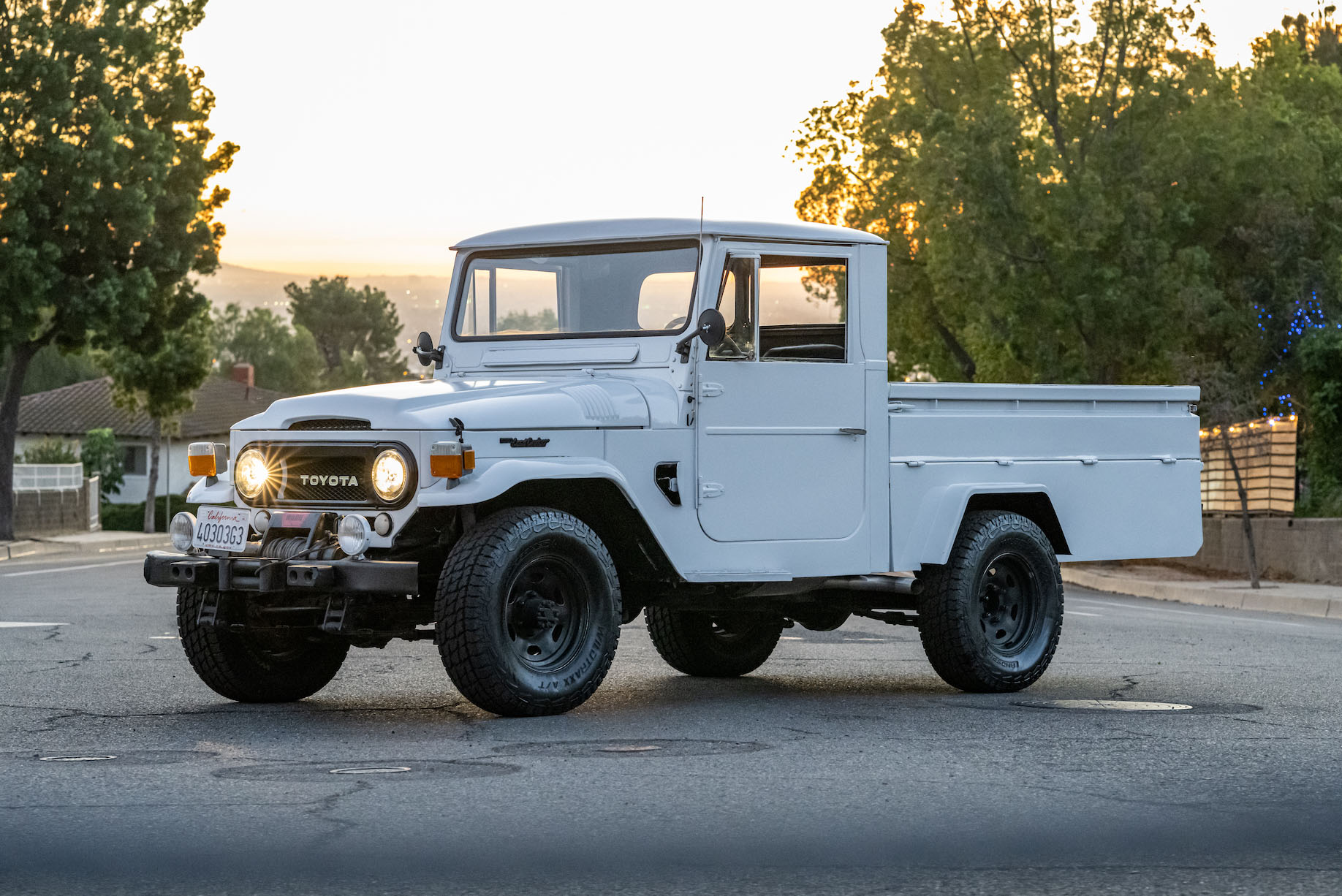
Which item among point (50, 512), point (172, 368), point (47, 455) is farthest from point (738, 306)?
point (47, 455)

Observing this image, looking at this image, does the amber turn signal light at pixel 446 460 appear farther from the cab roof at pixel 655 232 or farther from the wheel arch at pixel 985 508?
the wheel arch at pixel 985 508

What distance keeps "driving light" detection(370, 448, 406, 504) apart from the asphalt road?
3.54 ft

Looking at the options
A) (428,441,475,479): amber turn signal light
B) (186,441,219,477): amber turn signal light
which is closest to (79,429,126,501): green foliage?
(186,441,219,477): amber turn signal light

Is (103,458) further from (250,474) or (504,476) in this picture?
(504,476)

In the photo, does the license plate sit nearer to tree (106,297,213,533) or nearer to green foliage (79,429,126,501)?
tree (106,297,213,533)

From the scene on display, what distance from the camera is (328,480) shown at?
9.34 metres

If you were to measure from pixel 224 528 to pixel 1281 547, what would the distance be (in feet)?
74.3

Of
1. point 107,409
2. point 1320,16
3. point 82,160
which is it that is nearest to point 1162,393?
point 82,160

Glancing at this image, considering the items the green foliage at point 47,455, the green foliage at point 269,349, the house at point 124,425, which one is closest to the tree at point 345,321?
the green foliage at point 269,349

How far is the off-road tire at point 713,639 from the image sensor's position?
11.8 meters

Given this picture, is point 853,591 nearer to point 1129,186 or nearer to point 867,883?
point 867,883

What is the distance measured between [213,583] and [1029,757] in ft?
12.7

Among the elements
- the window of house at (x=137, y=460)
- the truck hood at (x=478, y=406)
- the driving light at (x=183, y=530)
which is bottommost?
the window of house at (x=137, y=460)

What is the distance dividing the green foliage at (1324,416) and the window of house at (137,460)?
Result: 62502 mm
